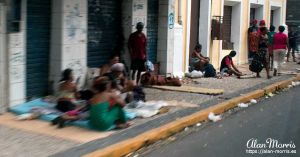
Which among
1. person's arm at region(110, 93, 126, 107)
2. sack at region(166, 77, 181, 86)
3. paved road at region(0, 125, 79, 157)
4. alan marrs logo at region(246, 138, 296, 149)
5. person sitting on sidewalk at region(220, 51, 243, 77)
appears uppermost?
person sitting on sidewalk at region(220, 51, 243, 77)

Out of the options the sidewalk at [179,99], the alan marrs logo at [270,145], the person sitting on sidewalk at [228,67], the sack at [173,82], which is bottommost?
the alan marrs logo at [270,145]

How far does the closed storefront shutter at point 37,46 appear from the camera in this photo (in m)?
9.37

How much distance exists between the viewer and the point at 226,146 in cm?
752

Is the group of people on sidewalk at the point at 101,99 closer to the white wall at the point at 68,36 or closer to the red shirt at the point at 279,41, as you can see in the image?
the white wall at the point at 68,36

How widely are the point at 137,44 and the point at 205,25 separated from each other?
5.66 m

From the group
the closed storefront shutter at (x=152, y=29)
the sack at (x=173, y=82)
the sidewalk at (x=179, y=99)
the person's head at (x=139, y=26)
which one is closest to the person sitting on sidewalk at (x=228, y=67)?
the sidewalk at (x=179, y=99)

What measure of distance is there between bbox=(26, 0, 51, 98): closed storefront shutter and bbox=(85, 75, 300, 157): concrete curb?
8.97 feet

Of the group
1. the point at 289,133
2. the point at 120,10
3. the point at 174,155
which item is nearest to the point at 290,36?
the point at 120,10

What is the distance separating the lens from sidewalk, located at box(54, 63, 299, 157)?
23.4 feet

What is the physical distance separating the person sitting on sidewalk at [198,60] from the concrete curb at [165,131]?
3381mm

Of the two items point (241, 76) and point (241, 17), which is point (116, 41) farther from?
point (241, 17)

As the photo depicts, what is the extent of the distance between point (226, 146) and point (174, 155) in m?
0.90

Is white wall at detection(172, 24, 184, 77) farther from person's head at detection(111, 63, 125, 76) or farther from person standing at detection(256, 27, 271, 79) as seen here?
person's head at detection(111, 63, 125, 76)

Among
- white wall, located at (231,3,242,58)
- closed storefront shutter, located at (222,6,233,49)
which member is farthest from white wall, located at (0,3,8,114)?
white wall, located at (231,3,242,58)
